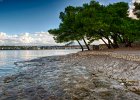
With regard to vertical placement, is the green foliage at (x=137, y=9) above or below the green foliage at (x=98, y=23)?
above

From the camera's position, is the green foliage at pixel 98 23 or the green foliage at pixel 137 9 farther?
the green foliage at pixel 137 9

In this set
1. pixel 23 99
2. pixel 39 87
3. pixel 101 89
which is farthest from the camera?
pixel 39 87

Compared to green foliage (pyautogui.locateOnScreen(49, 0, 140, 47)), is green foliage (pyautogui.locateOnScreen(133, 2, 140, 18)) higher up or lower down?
higher up

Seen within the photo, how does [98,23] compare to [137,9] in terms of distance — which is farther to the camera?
[137,9]

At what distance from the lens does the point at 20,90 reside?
663 inches

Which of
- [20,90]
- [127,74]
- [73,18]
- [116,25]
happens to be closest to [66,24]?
[73,18]

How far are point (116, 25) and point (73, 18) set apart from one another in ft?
36.8

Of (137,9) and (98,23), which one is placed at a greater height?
(137,9)

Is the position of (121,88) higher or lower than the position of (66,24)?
lower

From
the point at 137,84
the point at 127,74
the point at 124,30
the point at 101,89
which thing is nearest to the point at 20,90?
the point at 101,89

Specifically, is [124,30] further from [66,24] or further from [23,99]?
[23,99]

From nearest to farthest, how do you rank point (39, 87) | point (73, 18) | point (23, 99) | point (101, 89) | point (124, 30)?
point (23, 99), point (101, 89), point (39, 87), point (124, 30), point (73, 18)

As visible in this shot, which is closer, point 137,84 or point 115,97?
point 115,97

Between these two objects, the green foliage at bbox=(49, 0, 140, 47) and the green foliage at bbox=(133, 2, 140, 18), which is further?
the green foliage at bbox=(133, 2, 140, 18)
